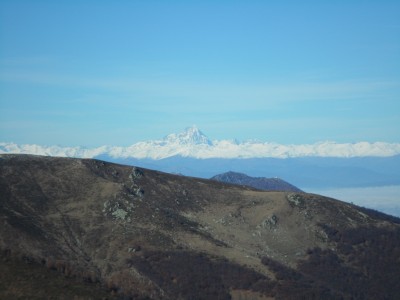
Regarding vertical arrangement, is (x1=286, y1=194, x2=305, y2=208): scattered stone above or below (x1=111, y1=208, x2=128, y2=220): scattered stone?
above

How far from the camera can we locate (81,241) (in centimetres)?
12262

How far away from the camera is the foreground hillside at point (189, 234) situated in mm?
113688

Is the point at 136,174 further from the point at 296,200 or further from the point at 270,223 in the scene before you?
the point at 296,200

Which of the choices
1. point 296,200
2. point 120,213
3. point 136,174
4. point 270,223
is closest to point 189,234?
point 120,213

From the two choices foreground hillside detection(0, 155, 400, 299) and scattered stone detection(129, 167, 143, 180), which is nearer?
foreground hillside detection(0, 155, 400, 299)

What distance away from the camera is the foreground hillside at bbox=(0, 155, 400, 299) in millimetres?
113688

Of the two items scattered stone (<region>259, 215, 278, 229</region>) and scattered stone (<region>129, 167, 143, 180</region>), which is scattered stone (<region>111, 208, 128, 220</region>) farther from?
scattered stone (<region>259, 215, 278, 229</region>)

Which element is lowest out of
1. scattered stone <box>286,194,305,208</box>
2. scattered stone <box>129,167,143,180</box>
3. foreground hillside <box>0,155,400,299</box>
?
foreground hillside <box>0,155,400,299</box>

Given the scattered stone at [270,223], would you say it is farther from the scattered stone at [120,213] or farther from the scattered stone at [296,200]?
the scattered stone at [120,213]

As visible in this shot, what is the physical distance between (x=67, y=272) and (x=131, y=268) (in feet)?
156

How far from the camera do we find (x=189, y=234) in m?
133

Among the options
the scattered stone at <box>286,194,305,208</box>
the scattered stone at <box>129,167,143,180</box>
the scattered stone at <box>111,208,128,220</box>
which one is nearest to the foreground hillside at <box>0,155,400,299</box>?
the scattered stone at <box>111,208,128,220</box>

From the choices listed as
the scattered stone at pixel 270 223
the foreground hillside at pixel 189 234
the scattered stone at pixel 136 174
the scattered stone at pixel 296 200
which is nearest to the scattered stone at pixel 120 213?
the foreground hillside at pixel 189 234

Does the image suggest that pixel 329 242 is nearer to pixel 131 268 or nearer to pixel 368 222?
pixel 368 222
